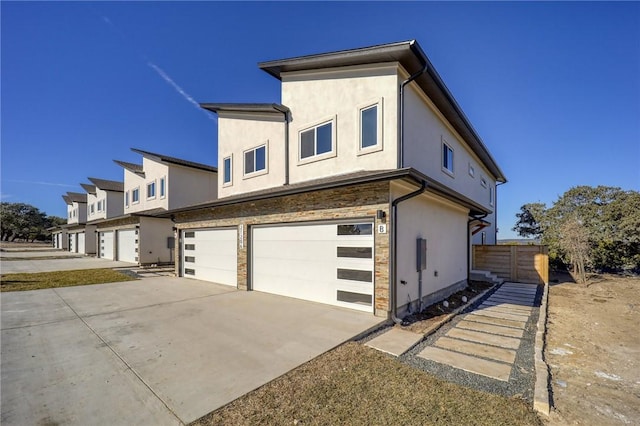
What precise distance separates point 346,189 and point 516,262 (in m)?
A: 11.0

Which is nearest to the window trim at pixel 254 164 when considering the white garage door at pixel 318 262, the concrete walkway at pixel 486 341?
the white garage door at pixel 318 262

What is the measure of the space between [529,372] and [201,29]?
47.4 ft

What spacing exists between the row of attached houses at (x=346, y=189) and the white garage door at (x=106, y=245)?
1567cm

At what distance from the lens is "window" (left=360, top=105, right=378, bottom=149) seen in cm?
758

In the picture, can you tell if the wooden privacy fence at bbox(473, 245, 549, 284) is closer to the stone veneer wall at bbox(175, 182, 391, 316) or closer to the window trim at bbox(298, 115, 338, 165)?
the stone veneer wall at bbox(175, 182, 391, 316)

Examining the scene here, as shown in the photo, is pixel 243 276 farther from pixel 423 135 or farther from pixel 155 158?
pixel 155 158

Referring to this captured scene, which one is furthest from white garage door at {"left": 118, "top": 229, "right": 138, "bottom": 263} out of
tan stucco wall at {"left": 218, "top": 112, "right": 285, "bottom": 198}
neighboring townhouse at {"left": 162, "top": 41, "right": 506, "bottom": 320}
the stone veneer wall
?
the stone veneer wall

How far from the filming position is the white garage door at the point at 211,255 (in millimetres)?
11180

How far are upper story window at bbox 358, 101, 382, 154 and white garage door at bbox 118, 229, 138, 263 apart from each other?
62.8ft

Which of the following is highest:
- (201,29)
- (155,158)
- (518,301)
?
(201,29)

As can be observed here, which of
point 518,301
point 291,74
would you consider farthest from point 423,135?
point 518,301

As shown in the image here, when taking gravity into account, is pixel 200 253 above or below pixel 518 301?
above

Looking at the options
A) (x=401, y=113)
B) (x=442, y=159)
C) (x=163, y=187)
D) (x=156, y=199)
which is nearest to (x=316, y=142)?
(x=401, y=113)

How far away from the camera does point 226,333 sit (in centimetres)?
568
